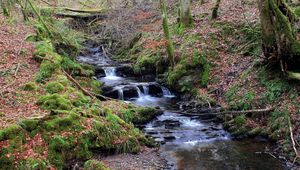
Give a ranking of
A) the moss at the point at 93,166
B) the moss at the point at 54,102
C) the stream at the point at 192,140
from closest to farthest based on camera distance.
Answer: the moss at the point at 93,166, the stream at the point at 192,140, the moss at the point at 54,102

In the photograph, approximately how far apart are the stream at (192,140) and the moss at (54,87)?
9.97ft

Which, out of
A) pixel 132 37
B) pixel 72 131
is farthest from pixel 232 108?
pixel 132 37

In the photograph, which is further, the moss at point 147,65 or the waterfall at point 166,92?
the moss at point 147,65

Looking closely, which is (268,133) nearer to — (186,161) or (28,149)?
(186,161)

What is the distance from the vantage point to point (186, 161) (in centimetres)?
953

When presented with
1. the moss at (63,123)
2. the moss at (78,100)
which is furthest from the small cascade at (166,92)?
the moss at (63,123)

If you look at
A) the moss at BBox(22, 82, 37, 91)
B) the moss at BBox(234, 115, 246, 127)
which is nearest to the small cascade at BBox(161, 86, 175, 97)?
the moss at BBox(234, 115, 246, 127)

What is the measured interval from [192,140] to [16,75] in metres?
6.30

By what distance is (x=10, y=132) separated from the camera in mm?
7910

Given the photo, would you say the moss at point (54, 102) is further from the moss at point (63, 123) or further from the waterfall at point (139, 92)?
the waterfall at point (139, 92)

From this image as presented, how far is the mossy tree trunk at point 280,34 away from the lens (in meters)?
11.7

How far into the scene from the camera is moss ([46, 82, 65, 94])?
1137 centimetres

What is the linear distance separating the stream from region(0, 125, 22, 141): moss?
12.5ft

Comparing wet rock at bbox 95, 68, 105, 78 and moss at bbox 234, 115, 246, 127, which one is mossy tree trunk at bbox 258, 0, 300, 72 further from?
wet rock at bbox 95, 68, 105, 78
